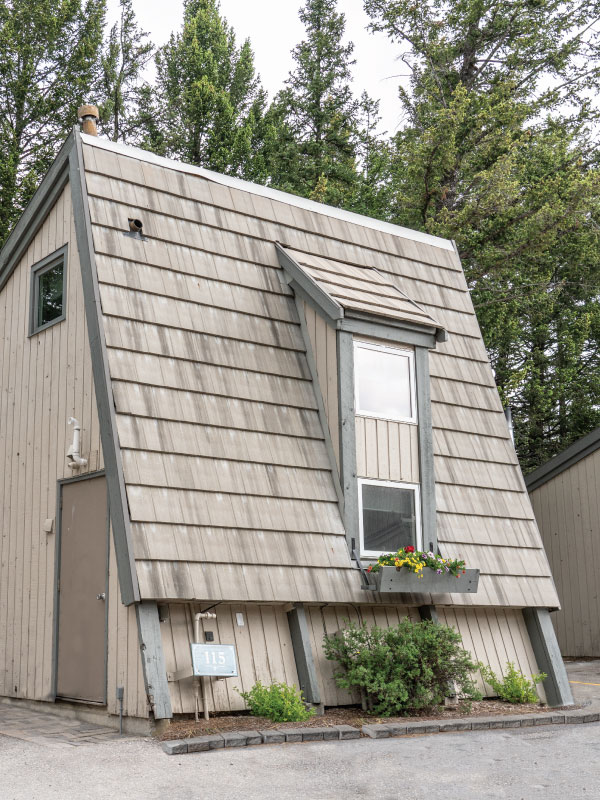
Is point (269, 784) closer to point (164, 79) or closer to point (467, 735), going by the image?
point (467, 735)

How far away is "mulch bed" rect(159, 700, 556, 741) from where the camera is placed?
6.22 m

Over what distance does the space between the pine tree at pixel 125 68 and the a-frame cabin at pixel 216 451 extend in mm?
13174

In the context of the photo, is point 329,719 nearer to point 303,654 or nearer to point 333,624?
point 303,654

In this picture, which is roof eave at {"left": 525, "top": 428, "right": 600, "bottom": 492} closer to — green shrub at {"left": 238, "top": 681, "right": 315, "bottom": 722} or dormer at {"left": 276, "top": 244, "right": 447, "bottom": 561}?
dormer at {"left": 276, "top": 244, "right": 447, "bottom": 561}

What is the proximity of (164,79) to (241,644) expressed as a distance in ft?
62.1

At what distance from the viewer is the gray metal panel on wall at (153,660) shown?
20.4 feet

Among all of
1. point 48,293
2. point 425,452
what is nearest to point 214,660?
point 425,452

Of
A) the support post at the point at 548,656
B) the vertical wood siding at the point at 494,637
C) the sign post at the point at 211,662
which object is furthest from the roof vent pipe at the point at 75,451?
the support post at the point at 548,656

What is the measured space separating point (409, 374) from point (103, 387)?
2.91 m

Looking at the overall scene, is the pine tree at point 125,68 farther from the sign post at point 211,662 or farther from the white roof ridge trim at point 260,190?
the sign post at point 211,662

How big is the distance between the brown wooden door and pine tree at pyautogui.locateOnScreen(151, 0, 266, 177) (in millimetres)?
14425

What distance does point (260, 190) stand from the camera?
9.13 meters

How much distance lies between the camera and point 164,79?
22.7m

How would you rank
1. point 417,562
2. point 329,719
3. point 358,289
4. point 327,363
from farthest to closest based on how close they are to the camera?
point 358,289
point 327,363
point 417,562
point 329,719
